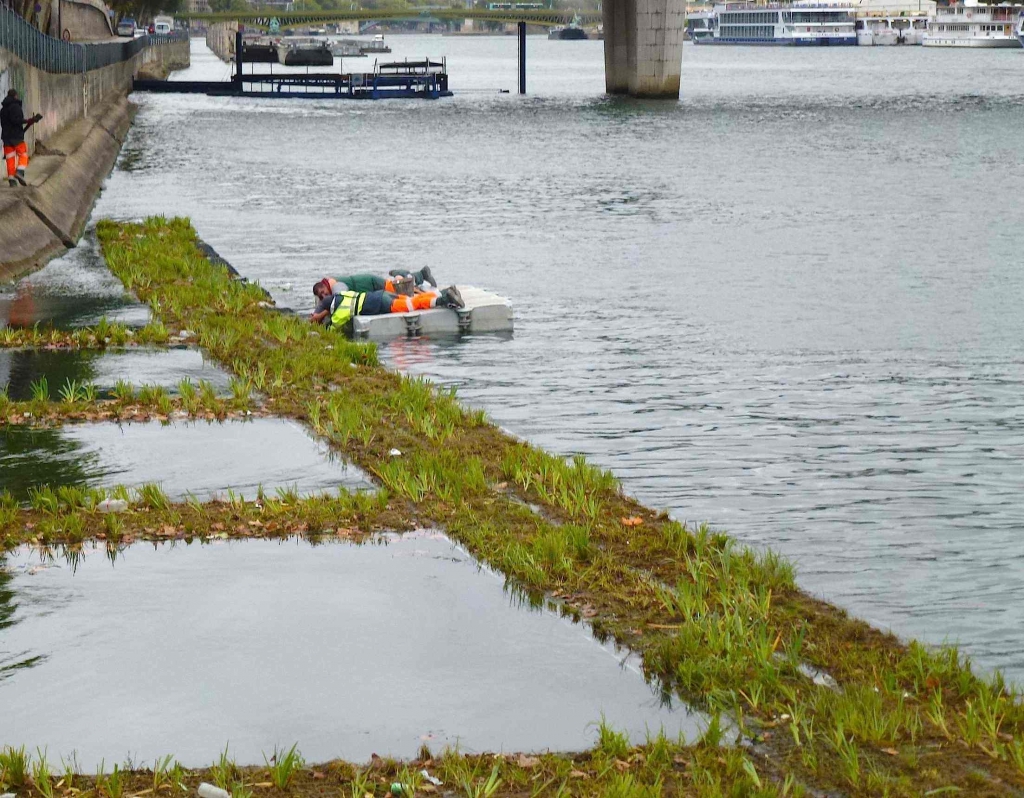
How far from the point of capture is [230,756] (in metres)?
6.93

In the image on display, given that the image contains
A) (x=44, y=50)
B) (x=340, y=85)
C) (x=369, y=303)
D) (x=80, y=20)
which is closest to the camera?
(x=369, y=303)

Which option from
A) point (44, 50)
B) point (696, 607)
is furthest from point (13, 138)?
point (696, 607)

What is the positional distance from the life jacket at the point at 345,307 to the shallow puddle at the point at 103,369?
2.68m

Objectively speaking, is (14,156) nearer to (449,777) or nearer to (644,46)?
(449,777)

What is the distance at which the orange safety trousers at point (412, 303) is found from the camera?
792 inches

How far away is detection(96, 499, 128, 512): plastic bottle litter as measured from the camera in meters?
10.7

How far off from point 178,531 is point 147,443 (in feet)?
8.95

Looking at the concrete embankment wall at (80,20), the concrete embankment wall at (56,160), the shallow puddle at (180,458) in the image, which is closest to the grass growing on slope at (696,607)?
the shallow puddle at (180,458)

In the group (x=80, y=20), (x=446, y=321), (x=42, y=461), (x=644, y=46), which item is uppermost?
(x=80, y=20)

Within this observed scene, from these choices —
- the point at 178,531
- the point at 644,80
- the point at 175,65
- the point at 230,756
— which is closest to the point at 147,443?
the point at 178,531

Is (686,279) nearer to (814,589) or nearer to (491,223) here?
(491,223)

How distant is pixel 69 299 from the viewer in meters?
20.8

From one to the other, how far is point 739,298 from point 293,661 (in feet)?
55.2

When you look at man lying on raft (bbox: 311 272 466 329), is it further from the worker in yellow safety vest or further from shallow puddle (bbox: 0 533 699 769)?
shallow puddle (bbox: 0 533 699 769)
